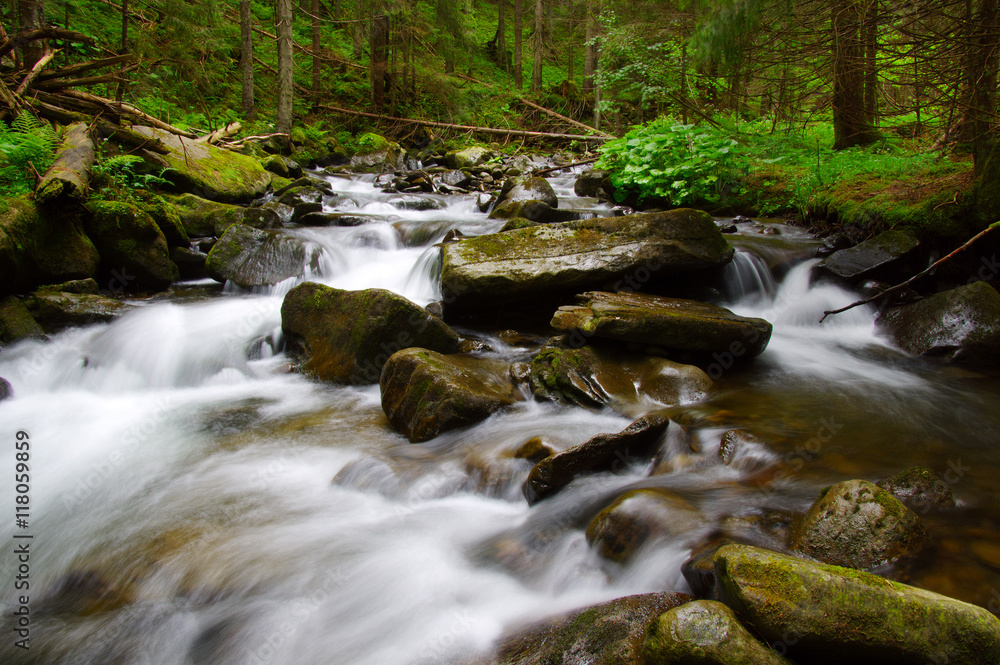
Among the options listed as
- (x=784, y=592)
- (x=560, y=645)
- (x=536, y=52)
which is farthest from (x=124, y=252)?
(x=536, y=52)

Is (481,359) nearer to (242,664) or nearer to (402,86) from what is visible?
(242,664)

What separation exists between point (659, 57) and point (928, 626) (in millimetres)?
12321

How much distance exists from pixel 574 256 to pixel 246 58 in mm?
14369

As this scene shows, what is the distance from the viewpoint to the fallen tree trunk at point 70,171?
5.95m

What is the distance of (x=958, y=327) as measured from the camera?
5.23 metres

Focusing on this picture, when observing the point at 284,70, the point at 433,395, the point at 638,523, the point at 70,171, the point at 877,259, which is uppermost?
the point at 284,70

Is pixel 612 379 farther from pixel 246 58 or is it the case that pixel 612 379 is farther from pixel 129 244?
pixel 246 58

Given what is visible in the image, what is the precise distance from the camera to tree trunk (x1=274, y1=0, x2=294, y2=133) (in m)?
14.6

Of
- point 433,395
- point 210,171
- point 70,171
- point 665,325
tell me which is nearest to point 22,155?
point 70,171

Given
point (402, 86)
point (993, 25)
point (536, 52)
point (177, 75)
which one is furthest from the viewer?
point (536, 52)

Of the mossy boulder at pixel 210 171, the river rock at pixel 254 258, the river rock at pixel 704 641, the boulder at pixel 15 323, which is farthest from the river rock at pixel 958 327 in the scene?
the mossy boulder at pixel 210 171

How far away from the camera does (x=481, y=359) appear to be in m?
5.50

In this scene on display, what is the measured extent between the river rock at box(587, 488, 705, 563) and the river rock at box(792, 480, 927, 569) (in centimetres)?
52

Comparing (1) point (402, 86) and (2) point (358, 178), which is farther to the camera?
(1) point (402, 86)
